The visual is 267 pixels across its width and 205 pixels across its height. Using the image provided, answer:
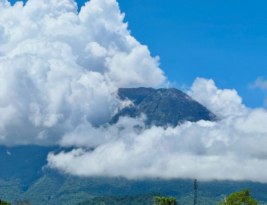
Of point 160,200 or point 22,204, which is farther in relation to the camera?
point 22,204

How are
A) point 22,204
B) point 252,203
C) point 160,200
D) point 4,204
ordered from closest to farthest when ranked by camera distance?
1. point 252,203
2. point 160,200
3. point 4,204
4. point 22,204

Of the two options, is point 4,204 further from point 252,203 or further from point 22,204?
point 252,203

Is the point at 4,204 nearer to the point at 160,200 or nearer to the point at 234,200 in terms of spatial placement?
the point at 160,200

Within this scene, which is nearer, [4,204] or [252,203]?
[252,203]

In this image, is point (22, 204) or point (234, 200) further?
point (22, 204)

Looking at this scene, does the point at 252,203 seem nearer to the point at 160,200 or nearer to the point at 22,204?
the point at 160,200

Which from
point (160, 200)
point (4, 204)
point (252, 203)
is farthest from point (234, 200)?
point (4, 204)

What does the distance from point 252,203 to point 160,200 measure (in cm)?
2289

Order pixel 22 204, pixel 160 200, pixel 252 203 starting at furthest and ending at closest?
pixel 22 204 → pixel 160 200 → pixel 252 203

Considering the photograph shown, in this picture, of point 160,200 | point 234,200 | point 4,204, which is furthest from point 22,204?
point 234,200

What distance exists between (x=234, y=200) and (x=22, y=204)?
98212mm

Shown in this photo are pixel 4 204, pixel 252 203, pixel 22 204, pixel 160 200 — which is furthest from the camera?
pixel 22 204

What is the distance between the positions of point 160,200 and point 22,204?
82.2 m

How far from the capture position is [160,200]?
106000mm
